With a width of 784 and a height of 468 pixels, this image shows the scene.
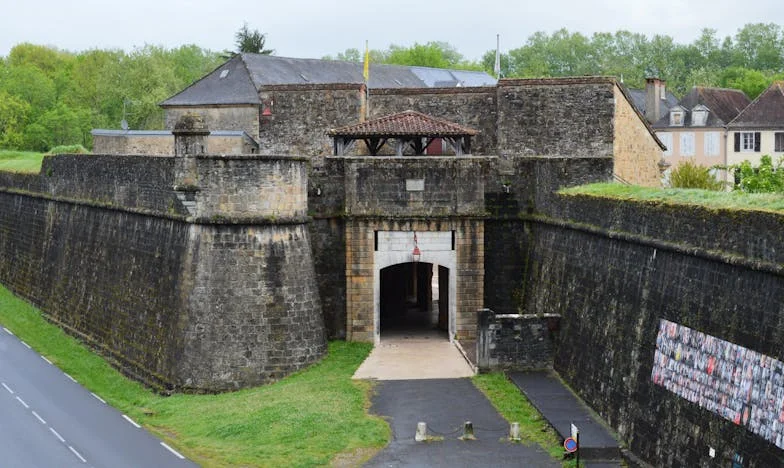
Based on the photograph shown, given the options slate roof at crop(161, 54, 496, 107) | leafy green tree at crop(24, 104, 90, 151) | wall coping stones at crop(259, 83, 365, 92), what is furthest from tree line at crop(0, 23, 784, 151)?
wall coping stones at crop(259, 83, 365, 92)

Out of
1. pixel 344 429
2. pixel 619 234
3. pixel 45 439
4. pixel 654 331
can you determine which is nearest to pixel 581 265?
pixel 619 234

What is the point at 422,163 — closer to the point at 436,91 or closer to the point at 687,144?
the point at 436,91

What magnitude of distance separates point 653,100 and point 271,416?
49.1 metres

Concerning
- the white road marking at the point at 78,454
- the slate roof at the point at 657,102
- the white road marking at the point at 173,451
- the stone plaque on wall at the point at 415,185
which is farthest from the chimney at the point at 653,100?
the white road marking at the point at 78,454

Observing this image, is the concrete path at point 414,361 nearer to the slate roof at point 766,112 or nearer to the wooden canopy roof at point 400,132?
the wooden canopy roof at point 400,132

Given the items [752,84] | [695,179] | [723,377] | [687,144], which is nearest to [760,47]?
[752,84]

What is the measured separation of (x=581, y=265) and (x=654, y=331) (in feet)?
15.1

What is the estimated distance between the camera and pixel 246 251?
24.5 m

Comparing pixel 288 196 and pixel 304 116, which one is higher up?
pixel 304 116

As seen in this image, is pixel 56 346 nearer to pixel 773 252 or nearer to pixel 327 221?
pixel 327 221

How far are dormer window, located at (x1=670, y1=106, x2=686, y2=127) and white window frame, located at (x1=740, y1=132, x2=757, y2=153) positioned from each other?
4085 millimetres

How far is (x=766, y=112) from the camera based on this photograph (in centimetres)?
5806

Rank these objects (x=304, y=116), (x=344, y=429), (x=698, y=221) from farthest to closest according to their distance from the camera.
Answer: (x=304, y=116) → (x=344, y=429) → (x=698, y=221)

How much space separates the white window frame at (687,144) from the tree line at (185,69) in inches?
818
